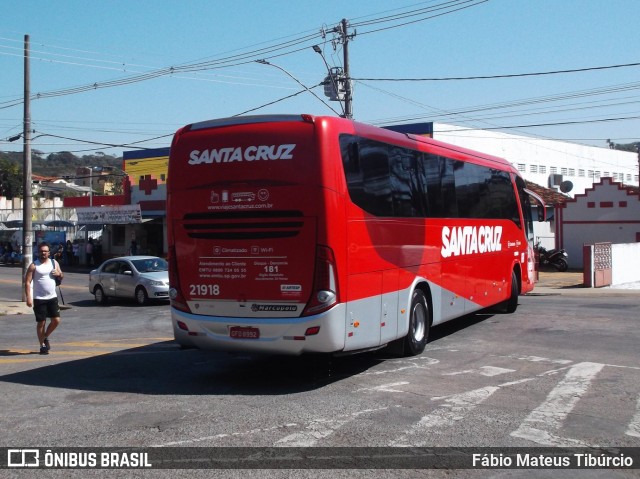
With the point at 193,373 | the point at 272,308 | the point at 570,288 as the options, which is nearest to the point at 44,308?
the point at 193,373

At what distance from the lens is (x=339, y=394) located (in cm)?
863

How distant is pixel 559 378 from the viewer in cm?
952

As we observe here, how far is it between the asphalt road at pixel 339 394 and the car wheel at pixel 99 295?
373 inches

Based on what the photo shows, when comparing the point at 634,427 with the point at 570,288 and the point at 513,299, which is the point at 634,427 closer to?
the point at 513,299

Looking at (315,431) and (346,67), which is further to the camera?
(346,67)

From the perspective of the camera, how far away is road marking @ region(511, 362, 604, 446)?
671 cm

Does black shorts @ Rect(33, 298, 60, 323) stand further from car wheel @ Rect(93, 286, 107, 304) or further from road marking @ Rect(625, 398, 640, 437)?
car wheel @ Rect(93, 286, 107, 304)

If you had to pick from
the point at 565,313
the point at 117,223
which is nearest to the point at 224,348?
the point at 565,313

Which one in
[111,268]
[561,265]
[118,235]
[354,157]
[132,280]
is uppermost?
[354,157]

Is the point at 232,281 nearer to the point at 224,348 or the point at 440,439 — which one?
the point at 224,348

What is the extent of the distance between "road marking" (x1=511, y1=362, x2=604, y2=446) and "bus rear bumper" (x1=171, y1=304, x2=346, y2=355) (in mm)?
2537

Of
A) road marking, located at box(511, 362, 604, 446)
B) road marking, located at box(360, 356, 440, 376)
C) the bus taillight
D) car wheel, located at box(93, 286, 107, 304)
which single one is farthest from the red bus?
car wheel, located at box(93, 286, 107, 304)

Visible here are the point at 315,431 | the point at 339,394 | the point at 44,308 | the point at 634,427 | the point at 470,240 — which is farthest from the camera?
the point at 470,240

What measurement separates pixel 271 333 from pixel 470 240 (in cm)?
609
